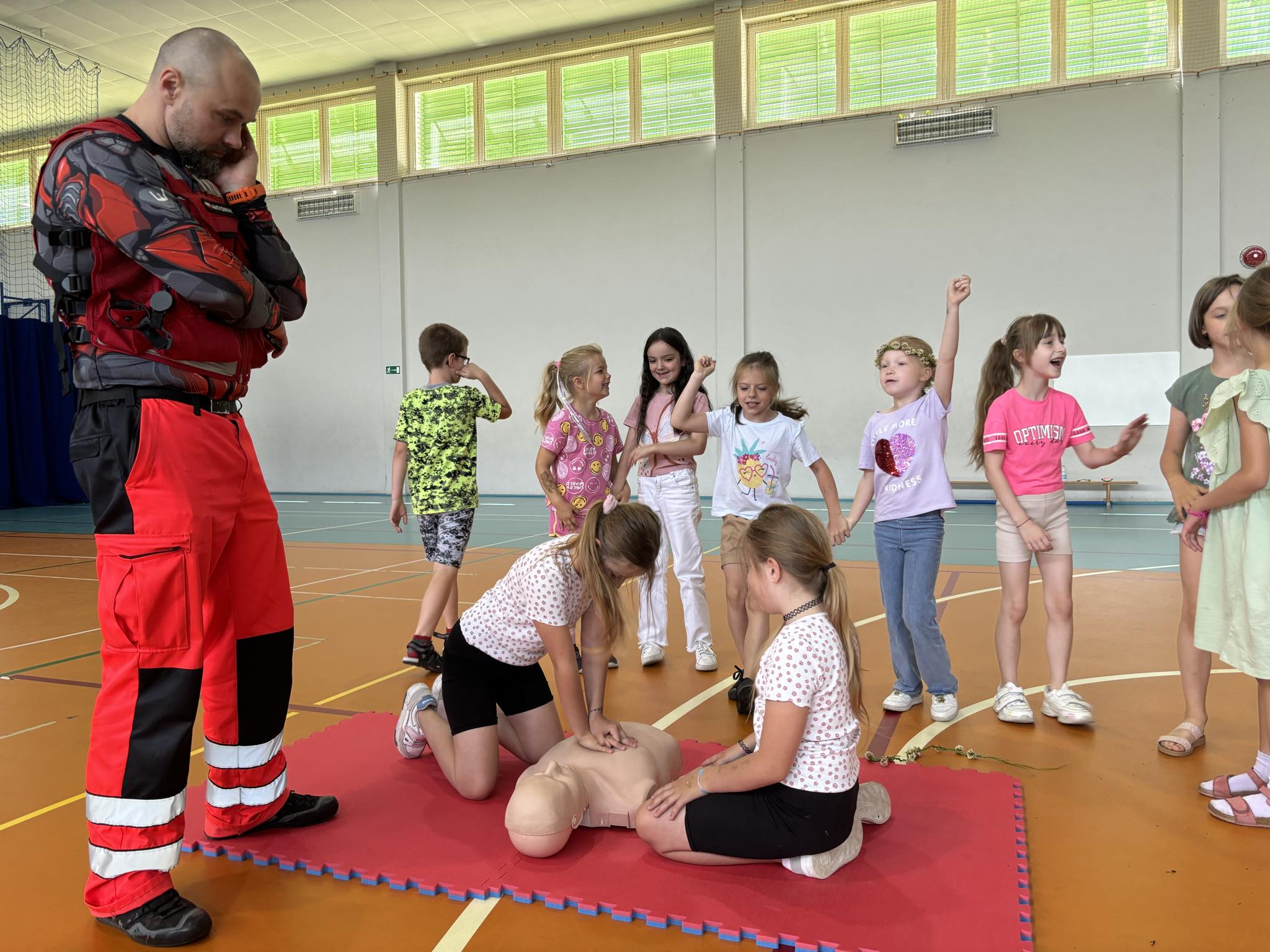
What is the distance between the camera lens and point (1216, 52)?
409 inches

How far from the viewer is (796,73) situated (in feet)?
40.7

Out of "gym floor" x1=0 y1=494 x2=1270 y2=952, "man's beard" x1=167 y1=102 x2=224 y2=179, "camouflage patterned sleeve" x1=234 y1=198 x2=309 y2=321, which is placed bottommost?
"gym floor" x1=0 y1=494 x2=1270 y2=952

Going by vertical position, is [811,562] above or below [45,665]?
above

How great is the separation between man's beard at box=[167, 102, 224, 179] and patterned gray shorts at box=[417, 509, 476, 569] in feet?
8.14

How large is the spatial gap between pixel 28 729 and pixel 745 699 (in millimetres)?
2923

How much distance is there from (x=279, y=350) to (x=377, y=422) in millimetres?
13084

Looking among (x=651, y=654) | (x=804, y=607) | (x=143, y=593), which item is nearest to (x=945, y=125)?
(x=651, y=654)

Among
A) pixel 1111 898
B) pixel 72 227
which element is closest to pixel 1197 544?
pixel 1111 898

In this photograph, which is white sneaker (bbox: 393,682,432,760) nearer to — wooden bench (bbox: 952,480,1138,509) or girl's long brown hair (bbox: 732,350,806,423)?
girl's long brown hair (bbox: 732,350,806,423)

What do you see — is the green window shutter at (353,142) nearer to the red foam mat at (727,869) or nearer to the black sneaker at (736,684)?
the black sneaker at (736,684)

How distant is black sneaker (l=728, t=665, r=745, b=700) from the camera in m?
3.71

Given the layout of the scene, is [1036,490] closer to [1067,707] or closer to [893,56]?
[1067,707]

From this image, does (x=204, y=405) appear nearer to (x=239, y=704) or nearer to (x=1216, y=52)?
(x=239, y=704)

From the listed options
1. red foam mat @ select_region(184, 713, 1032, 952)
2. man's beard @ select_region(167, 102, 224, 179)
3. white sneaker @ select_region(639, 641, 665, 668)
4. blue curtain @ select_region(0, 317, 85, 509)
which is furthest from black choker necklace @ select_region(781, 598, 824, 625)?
blue curtain @ select_region(0, 317, 85, 509)
